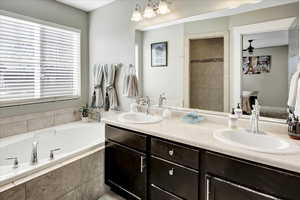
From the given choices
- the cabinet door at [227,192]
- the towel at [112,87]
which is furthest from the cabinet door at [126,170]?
the towel at [112,87]

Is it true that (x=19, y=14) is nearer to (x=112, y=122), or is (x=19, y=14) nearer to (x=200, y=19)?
(x=112, y=122)

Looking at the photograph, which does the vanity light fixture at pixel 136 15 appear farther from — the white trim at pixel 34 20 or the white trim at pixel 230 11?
the white trim at pixel 34 20

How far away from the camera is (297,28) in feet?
4.67

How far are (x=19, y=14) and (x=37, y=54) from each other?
52 cm

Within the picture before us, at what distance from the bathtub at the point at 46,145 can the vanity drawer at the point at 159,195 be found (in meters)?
0.79

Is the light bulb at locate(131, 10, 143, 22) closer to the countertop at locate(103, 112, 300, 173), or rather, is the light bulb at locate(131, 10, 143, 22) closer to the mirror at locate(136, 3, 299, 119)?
the mirror at locate(136, 3, 299, 119)

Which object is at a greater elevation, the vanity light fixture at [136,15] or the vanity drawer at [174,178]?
the vanity light fixture at [136,15]

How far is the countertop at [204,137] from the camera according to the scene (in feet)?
3.24

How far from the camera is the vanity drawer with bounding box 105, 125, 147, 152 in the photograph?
64.3 inches

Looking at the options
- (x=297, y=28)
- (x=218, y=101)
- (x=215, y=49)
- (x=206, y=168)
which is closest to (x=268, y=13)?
(x=297, y=28)

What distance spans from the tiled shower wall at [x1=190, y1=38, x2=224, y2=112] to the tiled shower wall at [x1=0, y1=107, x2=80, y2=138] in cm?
208

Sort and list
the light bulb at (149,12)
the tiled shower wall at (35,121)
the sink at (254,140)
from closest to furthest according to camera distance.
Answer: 1. the sink at (254,140)
2. the light bulb at (149,12)
3. the tiled shower wall at (35,121)

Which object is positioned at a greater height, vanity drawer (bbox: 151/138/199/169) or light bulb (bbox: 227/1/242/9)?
light bulb (bbox: 227/1/242/9)

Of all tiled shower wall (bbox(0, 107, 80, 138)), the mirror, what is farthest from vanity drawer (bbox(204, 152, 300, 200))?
tiled shower wall (bbox(0, 107, 80, 138))
